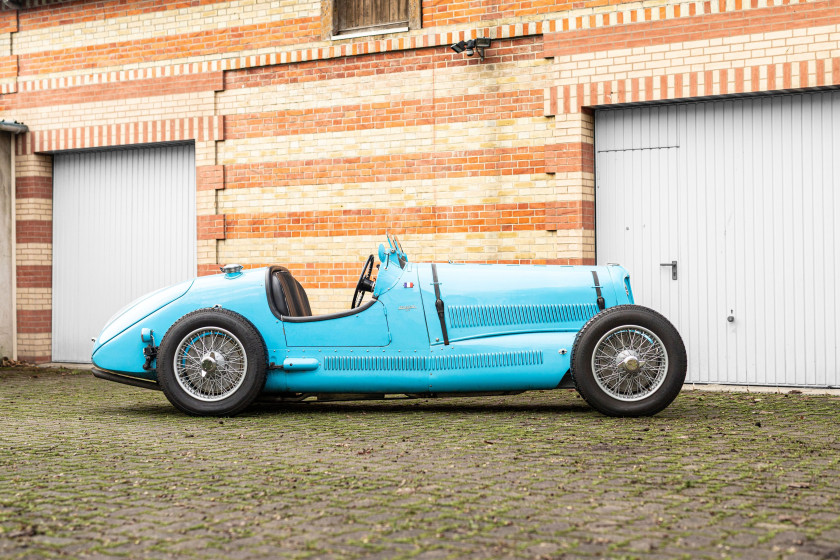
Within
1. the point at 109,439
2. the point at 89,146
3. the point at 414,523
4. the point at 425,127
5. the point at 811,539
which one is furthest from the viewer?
the point at 89,146

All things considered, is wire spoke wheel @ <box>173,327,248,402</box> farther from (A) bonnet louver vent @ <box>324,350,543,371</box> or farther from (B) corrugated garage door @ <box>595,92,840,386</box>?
(B) corrugated garage door @ <box>595,92,840,386</box>

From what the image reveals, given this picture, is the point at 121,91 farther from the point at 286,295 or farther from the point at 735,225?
the point at 735,225

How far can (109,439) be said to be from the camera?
693cm

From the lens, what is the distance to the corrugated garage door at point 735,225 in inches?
399

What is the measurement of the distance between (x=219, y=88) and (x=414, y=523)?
935cm

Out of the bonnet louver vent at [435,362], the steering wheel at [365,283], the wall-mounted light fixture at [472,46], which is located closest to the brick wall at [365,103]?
the wall-mounted light fixture at [472,46]

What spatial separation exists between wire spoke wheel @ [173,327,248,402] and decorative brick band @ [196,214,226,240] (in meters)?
4.98

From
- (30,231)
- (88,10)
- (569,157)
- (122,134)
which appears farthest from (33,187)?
(569,157)

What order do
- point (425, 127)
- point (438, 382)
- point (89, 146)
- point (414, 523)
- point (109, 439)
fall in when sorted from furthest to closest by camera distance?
point (89, 146) < point (425, 127) < point (438, 382) < point (109, 439) < point (414, 523)

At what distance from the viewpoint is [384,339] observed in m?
8.05

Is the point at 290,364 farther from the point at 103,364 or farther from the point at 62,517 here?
the point at 62,517

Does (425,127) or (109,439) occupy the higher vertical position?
(425,127)

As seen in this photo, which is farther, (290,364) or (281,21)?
(281,21)

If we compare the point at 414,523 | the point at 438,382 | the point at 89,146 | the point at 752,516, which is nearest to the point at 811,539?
the point at 752,516
